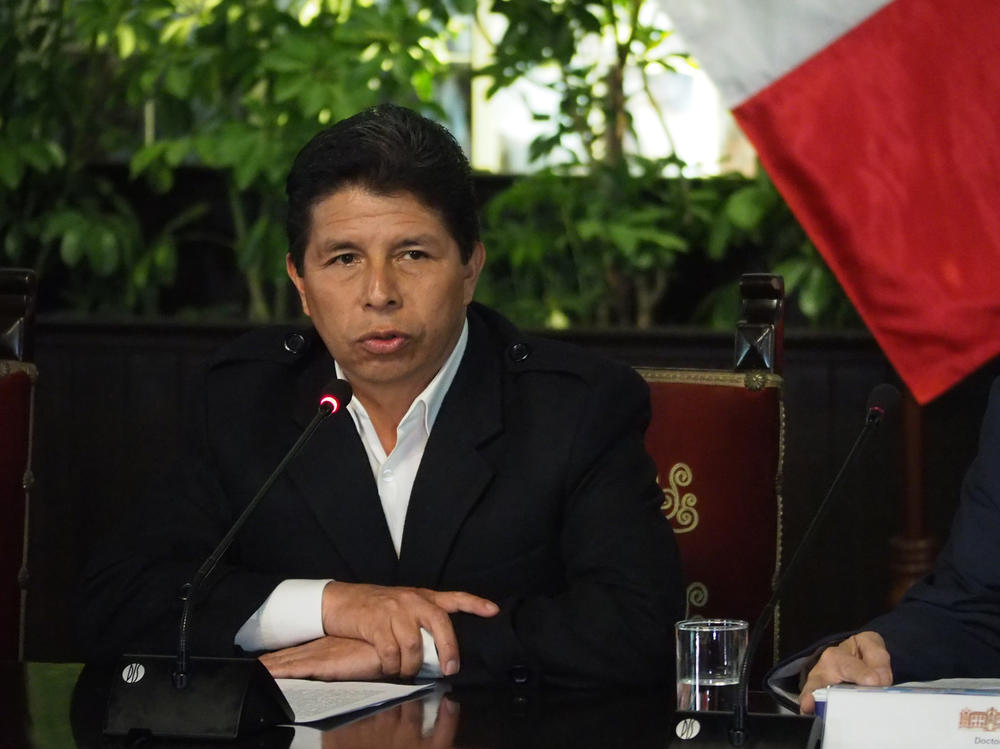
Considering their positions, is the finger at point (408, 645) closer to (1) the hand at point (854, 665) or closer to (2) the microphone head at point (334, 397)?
(2) the microphone head at point (334, 397)

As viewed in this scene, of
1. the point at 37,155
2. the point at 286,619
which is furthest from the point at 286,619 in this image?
the point at 37,155

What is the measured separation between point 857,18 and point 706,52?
0.78 ft

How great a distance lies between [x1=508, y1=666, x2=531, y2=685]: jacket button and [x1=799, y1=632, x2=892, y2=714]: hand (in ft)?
0.96

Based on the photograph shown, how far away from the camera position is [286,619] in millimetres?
1694

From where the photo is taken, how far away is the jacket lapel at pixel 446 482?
5.94ft

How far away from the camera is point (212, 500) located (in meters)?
1.90

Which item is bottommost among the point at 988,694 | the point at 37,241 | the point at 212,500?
the point at 988,694

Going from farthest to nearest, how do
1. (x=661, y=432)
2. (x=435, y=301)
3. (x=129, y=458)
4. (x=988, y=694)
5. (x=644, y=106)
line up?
(x=644, y=106), (x=129, y=458), (x=661, y=432), (x=435, y=301), (x=988, y=694)

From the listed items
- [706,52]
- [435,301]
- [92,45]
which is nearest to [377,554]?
[435,301]

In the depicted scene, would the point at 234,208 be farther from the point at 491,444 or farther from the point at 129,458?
the point at 491,444

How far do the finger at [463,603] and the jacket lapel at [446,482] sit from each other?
4.3 inches

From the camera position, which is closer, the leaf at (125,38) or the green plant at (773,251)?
the green plant at (773,251)

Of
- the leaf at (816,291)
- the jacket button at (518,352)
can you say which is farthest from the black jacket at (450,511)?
the leaf at (816,291)

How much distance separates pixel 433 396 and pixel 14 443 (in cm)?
53
